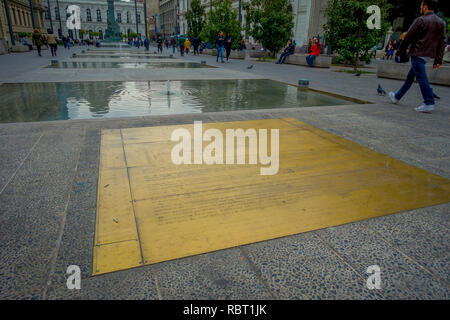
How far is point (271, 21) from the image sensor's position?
22547 millimetres

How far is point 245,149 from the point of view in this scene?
158 inches

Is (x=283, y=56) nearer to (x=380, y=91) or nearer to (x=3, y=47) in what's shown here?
(x=380, y=91)

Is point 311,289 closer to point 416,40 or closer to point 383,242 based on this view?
point 383,242

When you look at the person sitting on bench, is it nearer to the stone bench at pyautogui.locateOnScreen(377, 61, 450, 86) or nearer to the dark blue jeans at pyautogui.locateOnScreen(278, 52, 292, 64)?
the dark blue jeans at pyautogui.locateOnScreen(278, 52, 292, 64)

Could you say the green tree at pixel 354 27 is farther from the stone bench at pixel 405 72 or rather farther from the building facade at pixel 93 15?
the building facade at pixel 93 15

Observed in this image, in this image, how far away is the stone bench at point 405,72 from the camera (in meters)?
11.0

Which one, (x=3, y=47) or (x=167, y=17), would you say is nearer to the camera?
(x=3, y=47)

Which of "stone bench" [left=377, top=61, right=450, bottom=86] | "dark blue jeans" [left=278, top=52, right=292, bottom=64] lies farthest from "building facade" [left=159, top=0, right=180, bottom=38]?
"stone bench" [left=377, top=61, right=450, bottom=86]

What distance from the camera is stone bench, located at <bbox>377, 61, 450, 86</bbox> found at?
35.9 ft

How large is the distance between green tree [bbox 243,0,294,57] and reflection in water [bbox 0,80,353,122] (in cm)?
1435

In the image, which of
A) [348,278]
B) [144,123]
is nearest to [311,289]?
[348,278]

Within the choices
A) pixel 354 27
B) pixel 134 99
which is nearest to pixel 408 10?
pixel 354 27

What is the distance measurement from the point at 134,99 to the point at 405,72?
35.9ft
